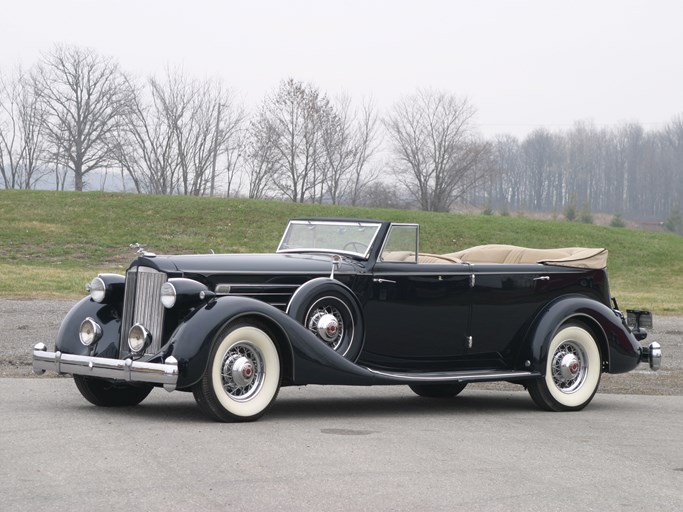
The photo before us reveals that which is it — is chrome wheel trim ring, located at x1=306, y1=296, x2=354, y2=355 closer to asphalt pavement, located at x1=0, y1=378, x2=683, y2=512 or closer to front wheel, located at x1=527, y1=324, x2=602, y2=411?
asphalt pavement, located at x1=0, y1=378, x2=683, y2=512

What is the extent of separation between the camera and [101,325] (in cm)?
877

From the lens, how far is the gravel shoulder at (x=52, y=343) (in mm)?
12094

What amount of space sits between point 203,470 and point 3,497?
120cm

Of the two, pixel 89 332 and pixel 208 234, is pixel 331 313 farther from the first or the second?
pixel 208 234

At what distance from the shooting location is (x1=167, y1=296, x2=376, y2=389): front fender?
25.1ft

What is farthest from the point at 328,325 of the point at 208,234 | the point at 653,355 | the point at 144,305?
the point at 208,234

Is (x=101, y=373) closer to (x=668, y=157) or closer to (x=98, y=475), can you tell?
(x=98, y=475)

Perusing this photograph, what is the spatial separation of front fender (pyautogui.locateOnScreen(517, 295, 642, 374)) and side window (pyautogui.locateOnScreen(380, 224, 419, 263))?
4.82 ft

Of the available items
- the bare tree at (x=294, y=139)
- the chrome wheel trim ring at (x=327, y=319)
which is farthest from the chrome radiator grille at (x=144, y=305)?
the bare tree at (x=294, y=139)

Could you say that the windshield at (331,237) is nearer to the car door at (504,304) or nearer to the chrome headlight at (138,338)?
the car door at (504,304)

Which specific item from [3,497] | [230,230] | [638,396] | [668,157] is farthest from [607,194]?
[3,497]

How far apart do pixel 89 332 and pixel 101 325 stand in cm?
13

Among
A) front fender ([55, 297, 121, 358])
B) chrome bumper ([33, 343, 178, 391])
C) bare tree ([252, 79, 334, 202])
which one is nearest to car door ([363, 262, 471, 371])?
chrome bumper ([33, 343, 178, 391])

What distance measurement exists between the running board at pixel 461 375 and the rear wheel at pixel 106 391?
2.13 meters
